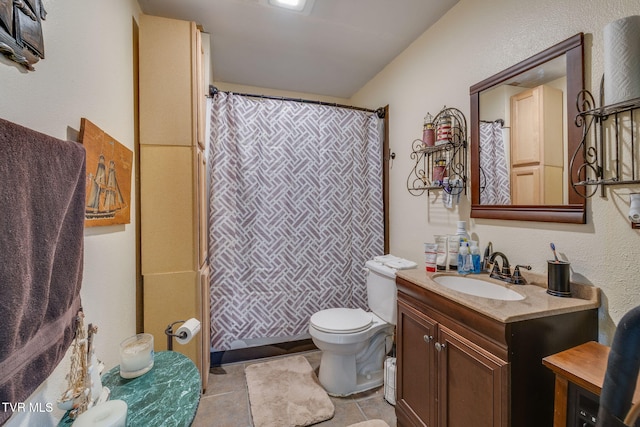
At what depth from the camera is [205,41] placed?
2004mm

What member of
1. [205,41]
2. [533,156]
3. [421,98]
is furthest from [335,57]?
[533,156]

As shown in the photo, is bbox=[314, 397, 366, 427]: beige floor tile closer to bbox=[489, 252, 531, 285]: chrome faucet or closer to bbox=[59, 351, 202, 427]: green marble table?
bbox=[59, 351, 202, 427]: green marble table

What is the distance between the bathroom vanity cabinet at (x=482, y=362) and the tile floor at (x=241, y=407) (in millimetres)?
402

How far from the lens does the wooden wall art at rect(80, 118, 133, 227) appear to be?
99 centimetres

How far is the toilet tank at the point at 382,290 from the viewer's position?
188 centimetres

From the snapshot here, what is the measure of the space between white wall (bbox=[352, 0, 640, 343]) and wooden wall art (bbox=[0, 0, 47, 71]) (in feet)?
6.01

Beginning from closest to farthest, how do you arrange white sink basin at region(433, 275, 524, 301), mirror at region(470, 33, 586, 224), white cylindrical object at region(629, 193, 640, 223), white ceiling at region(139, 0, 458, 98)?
white cylindrical object at region(629, 193, 640, 223) → mirror at region(470, 33, 586, 224) → white sink basin at region(433, 275, 524, 301) → white ceiling at region(139, 0, 458, 98)

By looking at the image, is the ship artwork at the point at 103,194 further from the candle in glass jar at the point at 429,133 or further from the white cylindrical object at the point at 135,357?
the candle in glass jar at the point at 429,133

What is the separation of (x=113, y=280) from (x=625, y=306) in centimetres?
209

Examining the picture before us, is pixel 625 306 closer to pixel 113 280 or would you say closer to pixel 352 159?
pixel 352 159

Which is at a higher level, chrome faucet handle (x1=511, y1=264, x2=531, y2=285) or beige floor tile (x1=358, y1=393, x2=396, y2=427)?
chrome faucet handle (x1=511, y1=264, x2=531, y2=285)

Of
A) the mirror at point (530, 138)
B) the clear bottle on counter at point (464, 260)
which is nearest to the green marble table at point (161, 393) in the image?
the clear bottle on counter at point (464, 260)

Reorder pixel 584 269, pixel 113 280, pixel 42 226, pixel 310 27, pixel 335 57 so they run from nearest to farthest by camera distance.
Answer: pixel 42 226 → pixel 584 269 → pixel 113 280 → pixel 310 27 → pixel 335 57

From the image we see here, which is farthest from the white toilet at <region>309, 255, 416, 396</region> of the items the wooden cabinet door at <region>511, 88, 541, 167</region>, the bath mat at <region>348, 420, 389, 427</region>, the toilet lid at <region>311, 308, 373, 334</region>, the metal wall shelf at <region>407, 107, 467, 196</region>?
the wooden cabinet door at <region>511, 88, 541, 167</region>
